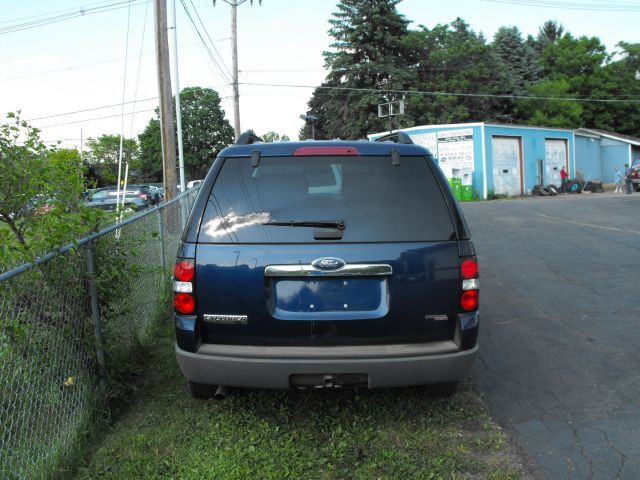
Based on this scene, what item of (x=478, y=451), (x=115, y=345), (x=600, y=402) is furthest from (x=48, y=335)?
(x=600, y=402)

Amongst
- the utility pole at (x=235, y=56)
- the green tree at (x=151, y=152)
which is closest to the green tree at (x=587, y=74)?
the utility pole at (x=235, y=56)

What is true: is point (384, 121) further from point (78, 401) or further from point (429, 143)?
point (78, 401)

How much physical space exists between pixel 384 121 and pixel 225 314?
1636 inches

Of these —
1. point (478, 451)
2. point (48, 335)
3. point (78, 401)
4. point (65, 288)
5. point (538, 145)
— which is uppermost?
point (538, 145)

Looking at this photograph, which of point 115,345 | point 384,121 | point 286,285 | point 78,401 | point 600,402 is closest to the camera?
point 286,285

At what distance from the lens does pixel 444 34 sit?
5019cm

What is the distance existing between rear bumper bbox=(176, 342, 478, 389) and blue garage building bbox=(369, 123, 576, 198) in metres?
27.0

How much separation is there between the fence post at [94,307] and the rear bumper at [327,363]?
947 mm

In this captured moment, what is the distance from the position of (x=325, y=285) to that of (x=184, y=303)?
86cm

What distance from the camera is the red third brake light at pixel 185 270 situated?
322 centimetres

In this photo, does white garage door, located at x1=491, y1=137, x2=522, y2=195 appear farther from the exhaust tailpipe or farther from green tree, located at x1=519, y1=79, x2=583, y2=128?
the exhaust tailpipe

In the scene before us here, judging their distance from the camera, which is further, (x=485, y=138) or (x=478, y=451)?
(x=485, y=138)

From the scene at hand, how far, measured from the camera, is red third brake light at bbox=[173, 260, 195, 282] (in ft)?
10.6

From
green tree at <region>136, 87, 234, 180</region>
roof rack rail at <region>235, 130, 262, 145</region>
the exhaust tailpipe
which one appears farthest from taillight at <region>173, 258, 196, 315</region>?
green tree at <region>136, 87, 234, 180</region>
